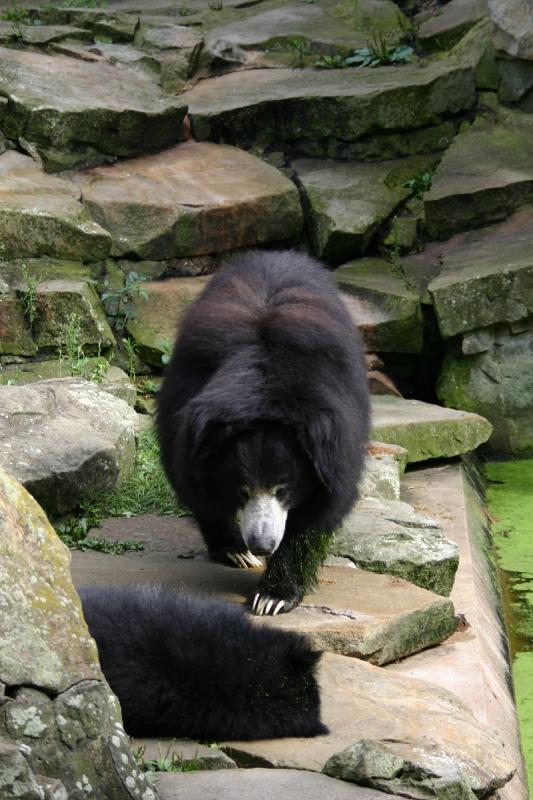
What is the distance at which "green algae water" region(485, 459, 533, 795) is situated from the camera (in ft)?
14.5

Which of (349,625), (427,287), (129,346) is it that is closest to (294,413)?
(349,625)

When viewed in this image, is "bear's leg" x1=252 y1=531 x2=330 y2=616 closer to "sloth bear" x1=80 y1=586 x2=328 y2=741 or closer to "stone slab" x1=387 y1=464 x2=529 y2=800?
"stone slab" x1=387 y1=464 x2=529 y2=800

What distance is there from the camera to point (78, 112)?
7.34 metres

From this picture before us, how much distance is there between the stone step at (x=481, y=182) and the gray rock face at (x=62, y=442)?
3.10 meters

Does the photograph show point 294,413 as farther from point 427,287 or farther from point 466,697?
point 427,287

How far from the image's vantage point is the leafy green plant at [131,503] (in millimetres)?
4734

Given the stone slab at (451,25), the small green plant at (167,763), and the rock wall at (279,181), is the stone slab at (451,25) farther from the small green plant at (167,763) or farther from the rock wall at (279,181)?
the small green plant at (167,763)

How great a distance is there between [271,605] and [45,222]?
10.9 ft

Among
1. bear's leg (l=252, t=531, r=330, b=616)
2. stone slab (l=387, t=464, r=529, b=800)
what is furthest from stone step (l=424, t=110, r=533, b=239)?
bear's leg (l=252, t=531, r=330, b=616)

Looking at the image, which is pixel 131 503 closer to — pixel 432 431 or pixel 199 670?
pixel 432 431

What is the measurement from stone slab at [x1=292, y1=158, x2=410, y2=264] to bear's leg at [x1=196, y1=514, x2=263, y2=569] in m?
3.39

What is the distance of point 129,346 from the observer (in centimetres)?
678

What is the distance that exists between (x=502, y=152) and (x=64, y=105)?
275 cm

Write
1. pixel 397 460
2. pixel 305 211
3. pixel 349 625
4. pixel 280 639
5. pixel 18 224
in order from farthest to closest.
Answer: pixel 305 211
pixel 18 224
pixel 397 460
pixel 349 625
pixel 280 639
